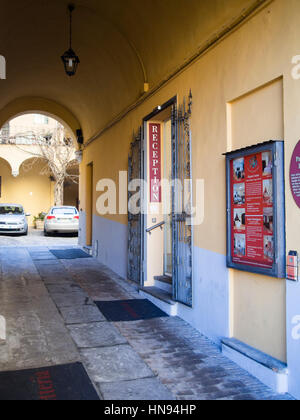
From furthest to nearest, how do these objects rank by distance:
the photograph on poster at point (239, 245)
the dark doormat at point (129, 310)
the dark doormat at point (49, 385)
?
the dark doormat at point (129, 310)
the photograph on poster at point (239, 245)
the dark doormat at point (49, 385)

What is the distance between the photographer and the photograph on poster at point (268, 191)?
362 cm

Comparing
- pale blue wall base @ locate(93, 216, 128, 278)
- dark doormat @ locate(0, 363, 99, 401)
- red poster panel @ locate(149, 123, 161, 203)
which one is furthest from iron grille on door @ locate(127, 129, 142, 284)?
dark doormat @ locate(0, 363, 99, 401)

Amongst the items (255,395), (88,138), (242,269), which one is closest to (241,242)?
(242,269)

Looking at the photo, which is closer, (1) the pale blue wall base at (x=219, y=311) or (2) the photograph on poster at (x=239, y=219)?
(1) the pale blue wall base at (x=219, y=311)

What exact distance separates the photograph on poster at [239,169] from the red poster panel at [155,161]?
2.91 metres

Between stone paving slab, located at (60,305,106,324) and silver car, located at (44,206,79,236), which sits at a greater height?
silver car, located at (44,206,79,236)

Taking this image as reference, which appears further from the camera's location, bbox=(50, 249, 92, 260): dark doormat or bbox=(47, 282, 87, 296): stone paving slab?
bbox=(50, 249, 92, 260): dark doormat

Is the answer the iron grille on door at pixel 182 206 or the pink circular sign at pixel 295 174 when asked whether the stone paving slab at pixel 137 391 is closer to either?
the iron grille on door at pixel 182 206

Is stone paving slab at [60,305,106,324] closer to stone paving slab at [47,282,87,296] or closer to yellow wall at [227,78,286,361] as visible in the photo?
stone paving slab at [47,282,87,296]

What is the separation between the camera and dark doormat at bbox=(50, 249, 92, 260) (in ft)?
37.4

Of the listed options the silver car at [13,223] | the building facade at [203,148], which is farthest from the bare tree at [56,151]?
the building facade at [203,148]

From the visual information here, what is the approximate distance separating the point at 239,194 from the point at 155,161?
10.1 feet

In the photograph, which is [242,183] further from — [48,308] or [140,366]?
[48,308]

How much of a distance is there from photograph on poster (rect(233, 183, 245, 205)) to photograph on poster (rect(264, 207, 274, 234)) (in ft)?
1.37
